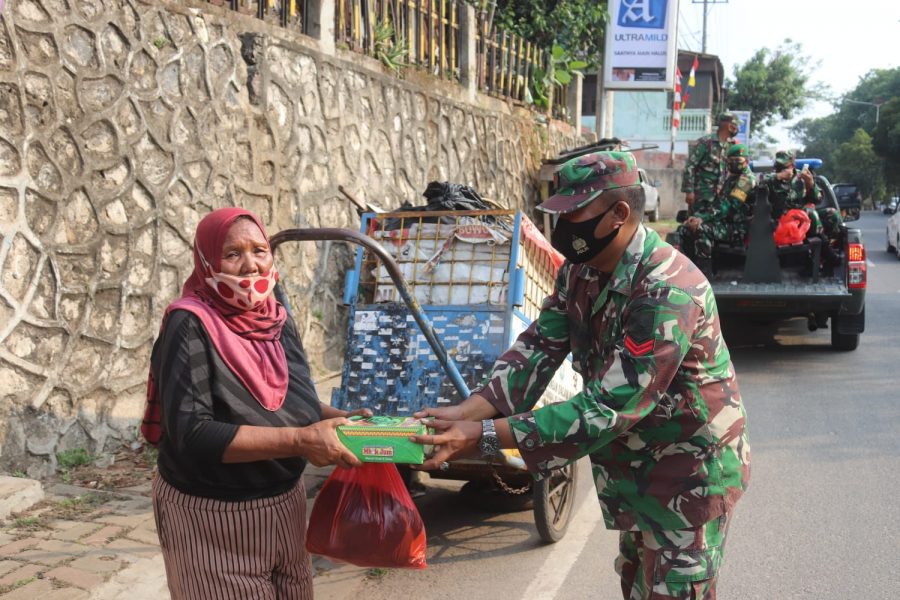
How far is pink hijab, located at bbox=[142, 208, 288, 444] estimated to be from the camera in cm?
236

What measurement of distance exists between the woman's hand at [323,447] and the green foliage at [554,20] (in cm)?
1296

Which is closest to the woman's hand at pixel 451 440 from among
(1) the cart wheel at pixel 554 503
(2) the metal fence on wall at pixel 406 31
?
(1) the cart wheel at pixel 554 503

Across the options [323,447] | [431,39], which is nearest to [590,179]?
[323,447]

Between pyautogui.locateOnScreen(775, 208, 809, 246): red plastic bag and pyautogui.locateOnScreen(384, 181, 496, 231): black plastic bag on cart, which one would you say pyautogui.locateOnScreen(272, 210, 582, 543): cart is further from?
pyautogui.locateOnScreen(775, 208, 809, 246): red plastic bag

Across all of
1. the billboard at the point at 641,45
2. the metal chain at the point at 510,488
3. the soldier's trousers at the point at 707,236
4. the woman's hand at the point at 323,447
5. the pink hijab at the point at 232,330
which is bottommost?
the metal chain at the point at 510,488

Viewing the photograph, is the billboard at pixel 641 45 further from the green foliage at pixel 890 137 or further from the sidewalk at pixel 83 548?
the green foliage at pixel 890 137

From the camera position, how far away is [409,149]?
9.98m

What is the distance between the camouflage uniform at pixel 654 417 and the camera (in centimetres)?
222

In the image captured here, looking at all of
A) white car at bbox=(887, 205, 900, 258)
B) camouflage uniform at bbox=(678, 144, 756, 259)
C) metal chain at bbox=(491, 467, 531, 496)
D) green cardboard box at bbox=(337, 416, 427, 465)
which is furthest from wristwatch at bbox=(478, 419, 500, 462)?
white car at bbox=(887, 205, 900, 258)

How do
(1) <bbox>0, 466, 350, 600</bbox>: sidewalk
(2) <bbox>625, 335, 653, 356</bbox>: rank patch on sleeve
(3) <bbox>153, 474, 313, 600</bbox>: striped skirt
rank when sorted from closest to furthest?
(2) <bbox>625, 335, 653, 356</bbox>: rank patch on sleeve, (3) <bbox>153, 474, 313, 600</bbox>: striped skirt, (1) <bbox>0, 466, 350, 600</bbox>: sidewalk

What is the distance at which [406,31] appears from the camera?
10.4 m

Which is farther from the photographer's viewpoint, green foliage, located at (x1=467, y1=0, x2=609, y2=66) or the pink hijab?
green foliage, located at (x1=467, y1=0, x2=609, y2=66)

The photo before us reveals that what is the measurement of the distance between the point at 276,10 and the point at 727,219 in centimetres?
489

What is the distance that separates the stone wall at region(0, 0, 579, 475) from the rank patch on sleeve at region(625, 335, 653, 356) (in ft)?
12.7
